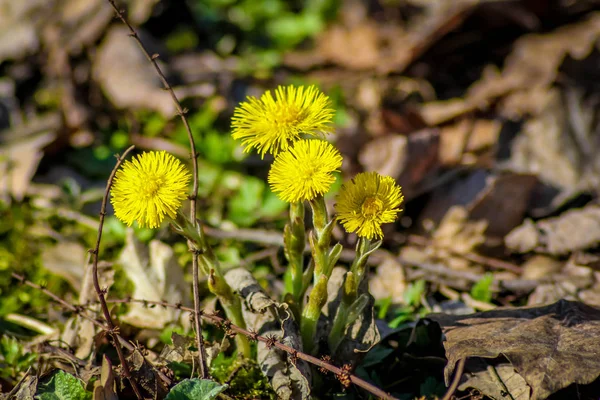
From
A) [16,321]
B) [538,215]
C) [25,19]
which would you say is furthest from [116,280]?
[25,19]

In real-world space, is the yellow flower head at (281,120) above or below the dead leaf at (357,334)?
above

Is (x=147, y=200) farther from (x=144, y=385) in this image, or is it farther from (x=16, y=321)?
(x=16, y=321)

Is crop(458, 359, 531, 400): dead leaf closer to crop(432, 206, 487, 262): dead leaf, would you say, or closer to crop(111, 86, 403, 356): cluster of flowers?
crop(111, 86, 403, 356): cluster of flowers

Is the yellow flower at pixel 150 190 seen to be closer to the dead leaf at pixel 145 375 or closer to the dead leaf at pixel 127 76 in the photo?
the dead leaf at pixel 145 375

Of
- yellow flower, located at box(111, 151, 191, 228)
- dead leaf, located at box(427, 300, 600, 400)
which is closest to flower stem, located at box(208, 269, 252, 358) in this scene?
yellow flower, located at box(111, 151, 191, 228)

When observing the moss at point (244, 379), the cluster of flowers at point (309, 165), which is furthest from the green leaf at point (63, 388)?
the cluster of flowers at point (309, 165)
